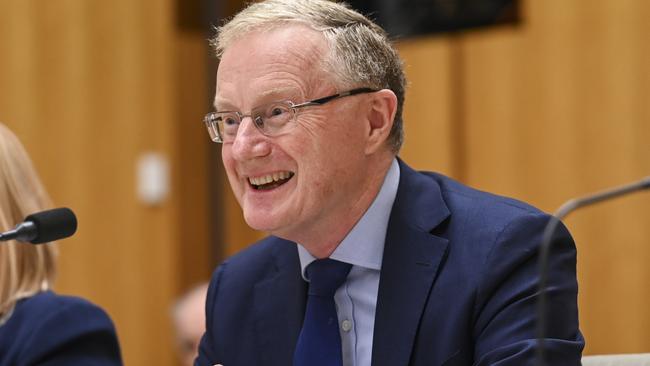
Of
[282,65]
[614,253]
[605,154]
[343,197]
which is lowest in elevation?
[614,253]

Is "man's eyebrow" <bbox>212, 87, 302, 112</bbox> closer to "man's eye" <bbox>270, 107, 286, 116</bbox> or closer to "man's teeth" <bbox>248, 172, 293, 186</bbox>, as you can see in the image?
"man's eye" <bbox>270, 107, 286, 116</bbox>

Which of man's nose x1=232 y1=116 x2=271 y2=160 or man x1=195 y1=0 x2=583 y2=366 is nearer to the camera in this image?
man x1=195 y1=0 x2=583 y2=366

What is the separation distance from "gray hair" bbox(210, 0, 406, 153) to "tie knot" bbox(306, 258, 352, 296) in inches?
11.8

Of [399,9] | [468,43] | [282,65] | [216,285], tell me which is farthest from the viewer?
[399,9]

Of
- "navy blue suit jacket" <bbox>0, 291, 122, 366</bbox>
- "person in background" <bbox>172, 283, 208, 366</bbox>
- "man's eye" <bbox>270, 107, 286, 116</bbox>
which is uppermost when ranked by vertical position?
"man's eye" <bbox>270, 107, 286, 116</bbox>

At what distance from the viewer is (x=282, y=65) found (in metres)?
2.13

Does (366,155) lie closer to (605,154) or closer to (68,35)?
(605,154)

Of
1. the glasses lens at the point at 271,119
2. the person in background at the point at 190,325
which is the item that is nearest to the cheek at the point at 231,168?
the glasses lens at the point at 271,119

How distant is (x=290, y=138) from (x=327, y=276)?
1.00 feet

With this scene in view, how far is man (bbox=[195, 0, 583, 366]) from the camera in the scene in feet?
6.64

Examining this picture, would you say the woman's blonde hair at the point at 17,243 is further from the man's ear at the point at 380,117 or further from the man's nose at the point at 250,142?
the man's ear at the point at 380,117

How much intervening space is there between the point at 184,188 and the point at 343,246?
3.38m

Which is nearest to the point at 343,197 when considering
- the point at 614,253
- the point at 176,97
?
the point at 614,253

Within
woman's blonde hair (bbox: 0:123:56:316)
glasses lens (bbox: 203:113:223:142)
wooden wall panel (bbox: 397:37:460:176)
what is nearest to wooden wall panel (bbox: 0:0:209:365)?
wooden wall panel (bbox: 397:37:460:176)
